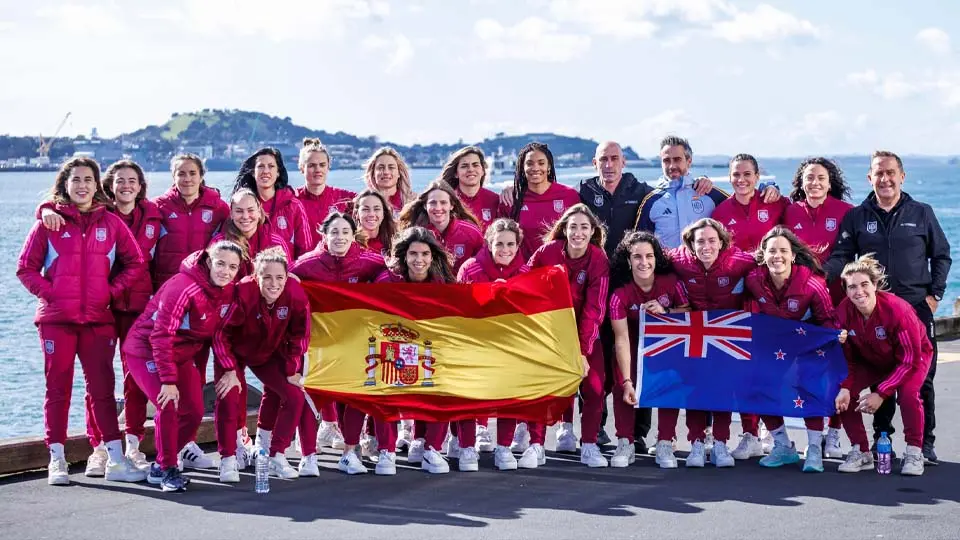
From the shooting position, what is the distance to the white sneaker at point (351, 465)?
28.1 ft

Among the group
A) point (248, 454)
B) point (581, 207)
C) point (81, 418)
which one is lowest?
point (81, 418)

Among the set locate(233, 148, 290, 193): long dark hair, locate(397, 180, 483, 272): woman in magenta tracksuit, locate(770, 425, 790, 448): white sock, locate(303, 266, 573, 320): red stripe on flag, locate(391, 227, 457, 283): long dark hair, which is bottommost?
locate(770, 425, 790, 448): white sock

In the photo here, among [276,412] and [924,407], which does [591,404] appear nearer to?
[276,412]

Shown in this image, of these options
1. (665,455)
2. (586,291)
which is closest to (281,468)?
(586,291)

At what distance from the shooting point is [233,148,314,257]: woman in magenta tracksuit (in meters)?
9.35

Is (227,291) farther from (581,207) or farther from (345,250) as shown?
(581,207)

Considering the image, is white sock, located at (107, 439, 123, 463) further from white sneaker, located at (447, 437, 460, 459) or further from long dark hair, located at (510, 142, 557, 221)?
long dark hair, located at (510, 142, 557, 221)

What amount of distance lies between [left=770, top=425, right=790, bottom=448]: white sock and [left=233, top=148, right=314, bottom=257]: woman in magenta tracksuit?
11.5 feet

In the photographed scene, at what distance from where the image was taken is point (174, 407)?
805cm

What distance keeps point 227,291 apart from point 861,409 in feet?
13.4

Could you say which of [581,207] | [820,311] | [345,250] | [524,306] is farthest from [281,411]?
[820,311]

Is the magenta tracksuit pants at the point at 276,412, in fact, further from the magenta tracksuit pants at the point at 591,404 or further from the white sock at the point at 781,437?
the white sock at the point at 781,437

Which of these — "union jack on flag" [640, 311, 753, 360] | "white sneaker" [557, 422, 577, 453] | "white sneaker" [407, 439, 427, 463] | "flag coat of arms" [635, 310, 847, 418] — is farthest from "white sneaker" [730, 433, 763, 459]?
"white sneaker" [407, 439, 427, 463]

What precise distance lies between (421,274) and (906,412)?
3.27 meters
